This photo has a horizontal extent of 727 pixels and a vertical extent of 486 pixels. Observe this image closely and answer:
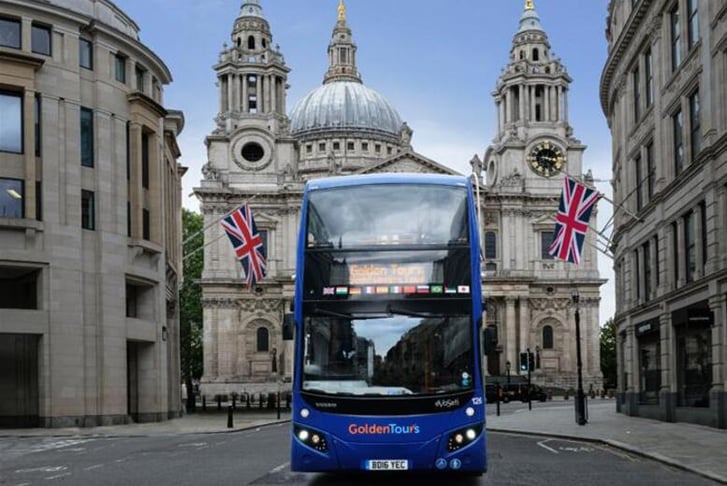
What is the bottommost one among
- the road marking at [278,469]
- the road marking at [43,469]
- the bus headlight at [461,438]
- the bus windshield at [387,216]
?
the road marking at [43,469]

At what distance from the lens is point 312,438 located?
15.3 m

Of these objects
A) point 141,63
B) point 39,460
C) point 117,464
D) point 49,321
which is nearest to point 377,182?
point 117,464

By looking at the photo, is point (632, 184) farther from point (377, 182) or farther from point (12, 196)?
point (377, 182)

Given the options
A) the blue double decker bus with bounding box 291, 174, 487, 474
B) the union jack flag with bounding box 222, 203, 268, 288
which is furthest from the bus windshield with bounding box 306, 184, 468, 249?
the union jack flag with bounding box 222, 203, 268, 288

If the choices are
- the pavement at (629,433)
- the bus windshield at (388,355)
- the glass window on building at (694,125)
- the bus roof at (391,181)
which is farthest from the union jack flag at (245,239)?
the bus windshield at (388,355)

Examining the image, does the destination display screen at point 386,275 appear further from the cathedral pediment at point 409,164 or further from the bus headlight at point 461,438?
the cathedral pediment at point 409,164

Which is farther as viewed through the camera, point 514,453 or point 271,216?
point 271,216

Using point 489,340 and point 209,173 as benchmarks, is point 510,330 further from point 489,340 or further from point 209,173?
point 489,340

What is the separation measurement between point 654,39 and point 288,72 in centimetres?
7147

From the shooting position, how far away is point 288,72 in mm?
105625

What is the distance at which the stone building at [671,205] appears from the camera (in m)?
29.7

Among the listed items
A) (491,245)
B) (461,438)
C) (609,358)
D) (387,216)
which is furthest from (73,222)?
(609,358)

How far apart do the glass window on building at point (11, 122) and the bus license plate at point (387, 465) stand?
2742 centimetres

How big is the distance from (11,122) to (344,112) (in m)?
95.5
